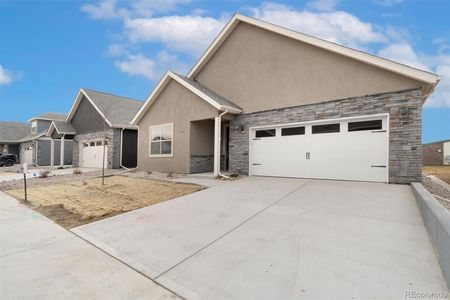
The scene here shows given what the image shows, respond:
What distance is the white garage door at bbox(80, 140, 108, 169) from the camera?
17.8 m

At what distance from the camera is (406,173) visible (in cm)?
743

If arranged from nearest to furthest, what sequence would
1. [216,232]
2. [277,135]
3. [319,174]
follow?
[216,232] → [319,174] → [277,135]

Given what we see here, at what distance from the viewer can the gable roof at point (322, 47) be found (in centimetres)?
715

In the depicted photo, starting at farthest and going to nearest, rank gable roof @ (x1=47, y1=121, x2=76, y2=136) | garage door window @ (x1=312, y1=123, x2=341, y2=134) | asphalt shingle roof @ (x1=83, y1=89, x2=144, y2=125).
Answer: gable roof @ (x1=47, y1=121, x2=76, y2=136)
asphalt shingle roof @ (x1=83, y1=89, x2=144, y2=125)
garage door window @ (x1=312, y1=123, x2=341, y2=134)

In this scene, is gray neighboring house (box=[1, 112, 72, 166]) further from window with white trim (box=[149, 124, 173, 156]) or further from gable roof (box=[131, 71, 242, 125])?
gable roof (box=[131, 71, 242, 125])

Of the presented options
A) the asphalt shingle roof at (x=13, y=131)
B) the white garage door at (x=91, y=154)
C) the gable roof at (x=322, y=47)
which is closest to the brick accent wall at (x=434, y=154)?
the gable roof at (x=322, y=47)

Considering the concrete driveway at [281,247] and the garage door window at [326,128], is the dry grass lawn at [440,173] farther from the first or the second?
the concrete driveway at [281,247]

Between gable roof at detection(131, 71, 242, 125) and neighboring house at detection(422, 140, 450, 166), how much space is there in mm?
30900

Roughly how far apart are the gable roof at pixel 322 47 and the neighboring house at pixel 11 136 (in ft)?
102

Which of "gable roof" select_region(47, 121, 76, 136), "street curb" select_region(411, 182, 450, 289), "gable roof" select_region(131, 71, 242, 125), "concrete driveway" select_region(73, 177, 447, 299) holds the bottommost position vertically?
"concrete driveway" select_region(73, 177, 447, 299)

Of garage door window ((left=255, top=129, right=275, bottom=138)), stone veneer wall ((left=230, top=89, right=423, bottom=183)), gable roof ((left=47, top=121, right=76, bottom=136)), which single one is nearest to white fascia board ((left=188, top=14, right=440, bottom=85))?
stone veneer wall ((left=230, top=89, right=423, bottom=183))

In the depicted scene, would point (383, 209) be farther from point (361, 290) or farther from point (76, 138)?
point (76, 138)

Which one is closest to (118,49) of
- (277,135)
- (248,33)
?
(248,33)

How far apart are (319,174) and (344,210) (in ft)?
14.3
